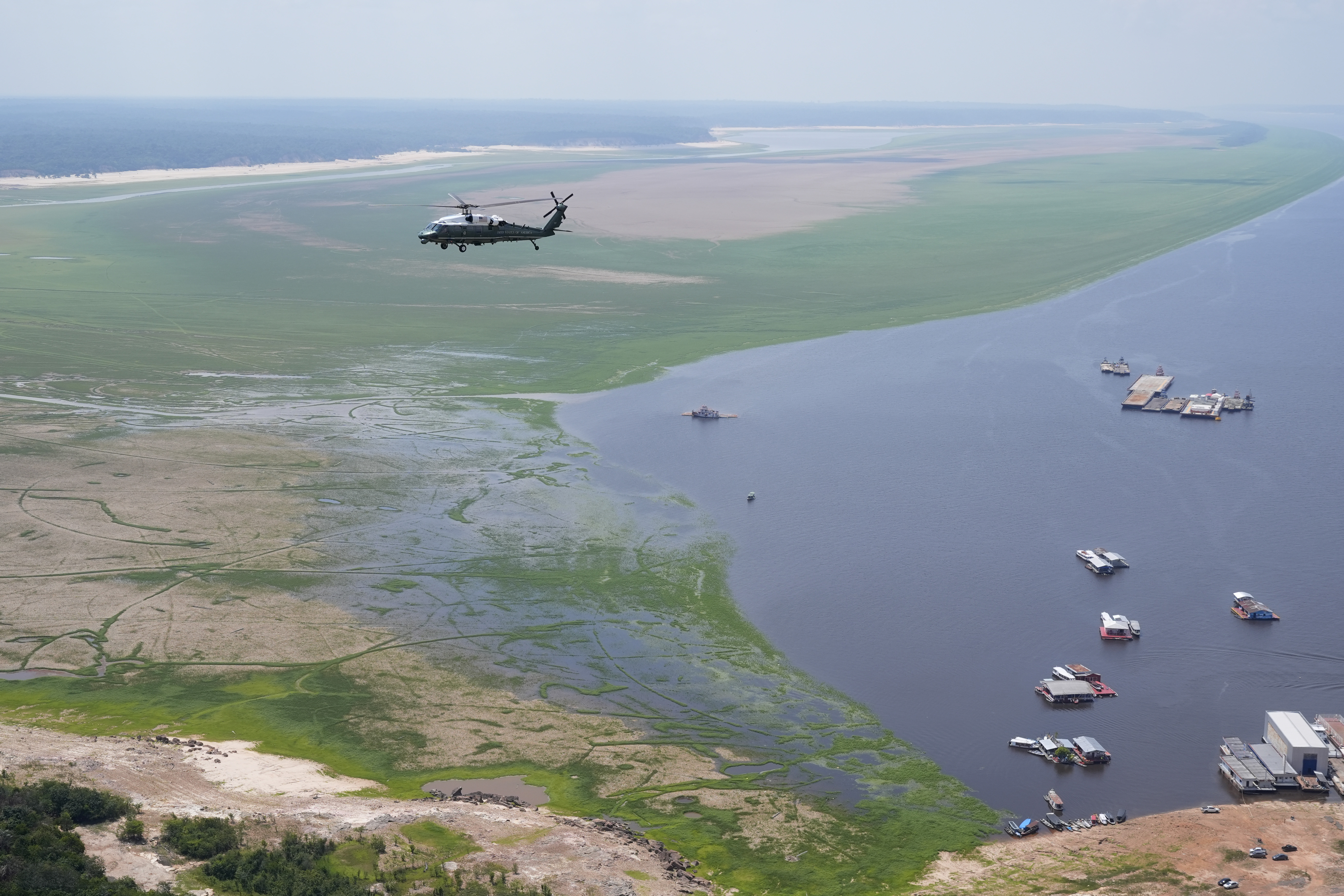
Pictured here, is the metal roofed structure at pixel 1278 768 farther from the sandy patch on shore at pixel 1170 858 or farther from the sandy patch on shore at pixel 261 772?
the sandy patch on shore at pixel 261 772

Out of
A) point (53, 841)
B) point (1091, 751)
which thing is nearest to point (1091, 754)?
point (1091, 751)

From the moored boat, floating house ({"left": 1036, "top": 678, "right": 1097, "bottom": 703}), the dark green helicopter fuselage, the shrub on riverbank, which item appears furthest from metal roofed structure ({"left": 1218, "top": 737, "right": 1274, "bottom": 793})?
the dark green helicopter fuselage

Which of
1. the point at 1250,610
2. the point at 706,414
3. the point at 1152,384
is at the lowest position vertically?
the point at 1250,610

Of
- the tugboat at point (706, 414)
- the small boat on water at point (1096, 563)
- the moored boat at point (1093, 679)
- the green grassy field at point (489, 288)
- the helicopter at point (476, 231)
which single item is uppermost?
the helicopter at point (476, 231)

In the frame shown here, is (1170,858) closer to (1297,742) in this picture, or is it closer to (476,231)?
(1297,742)

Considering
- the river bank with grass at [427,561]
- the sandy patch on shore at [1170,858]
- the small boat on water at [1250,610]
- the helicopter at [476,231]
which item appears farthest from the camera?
the helicopter at [476,231]

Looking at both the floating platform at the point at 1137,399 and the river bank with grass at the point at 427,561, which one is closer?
the river bank with grass at the point at 427,561

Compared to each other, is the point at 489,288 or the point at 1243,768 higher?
the point at 489,288

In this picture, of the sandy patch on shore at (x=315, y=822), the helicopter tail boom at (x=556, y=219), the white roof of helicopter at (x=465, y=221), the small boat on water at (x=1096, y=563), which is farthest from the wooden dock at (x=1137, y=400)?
the sandy patch on shore at (x=315, y=822)
